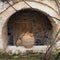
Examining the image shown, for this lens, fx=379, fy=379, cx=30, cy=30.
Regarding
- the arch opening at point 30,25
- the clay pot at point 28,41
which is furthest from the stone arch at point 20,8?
the clay pot at point 28,41

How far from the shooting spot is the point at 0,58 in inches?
384

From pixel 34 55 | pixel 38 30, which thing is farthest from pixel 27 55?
pixel 38 30

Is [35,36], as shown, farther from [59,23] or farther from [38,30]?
[59,23]

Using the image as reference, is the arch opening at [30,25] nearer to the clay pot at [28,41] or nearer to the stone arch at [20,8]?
the clay pot at [28,41]

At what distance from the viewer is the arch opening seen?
34.1 ft

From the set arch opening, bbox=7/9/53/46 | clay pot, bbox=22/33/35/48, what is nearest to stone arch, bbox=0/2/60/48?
arch opening, bbox=7/9/53/46

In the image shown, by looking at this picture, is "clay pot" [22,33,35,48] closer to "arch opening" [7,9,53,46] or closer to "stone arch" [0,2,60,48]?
"arch opening" [7,9,53,46]

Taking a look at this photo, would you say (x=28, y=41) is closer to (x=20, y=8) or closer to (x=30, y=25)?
(x=30, y=25)

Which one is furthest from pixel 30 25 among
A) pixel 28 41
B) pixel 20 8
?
pixel 20 8

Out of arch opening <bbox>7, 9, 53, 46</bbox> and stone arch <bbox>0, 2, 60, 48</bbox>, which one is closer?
stone arch <bbox>0, 2, 60, 48</bbox>

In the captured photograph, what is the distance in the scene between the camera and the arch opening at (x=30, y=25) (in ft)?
34.1

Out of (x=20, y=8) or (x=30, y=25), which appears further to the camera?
(x=30, y=25)

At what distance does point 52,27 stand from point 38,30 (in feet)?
1.46

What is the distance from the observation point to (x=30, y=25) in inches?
411
